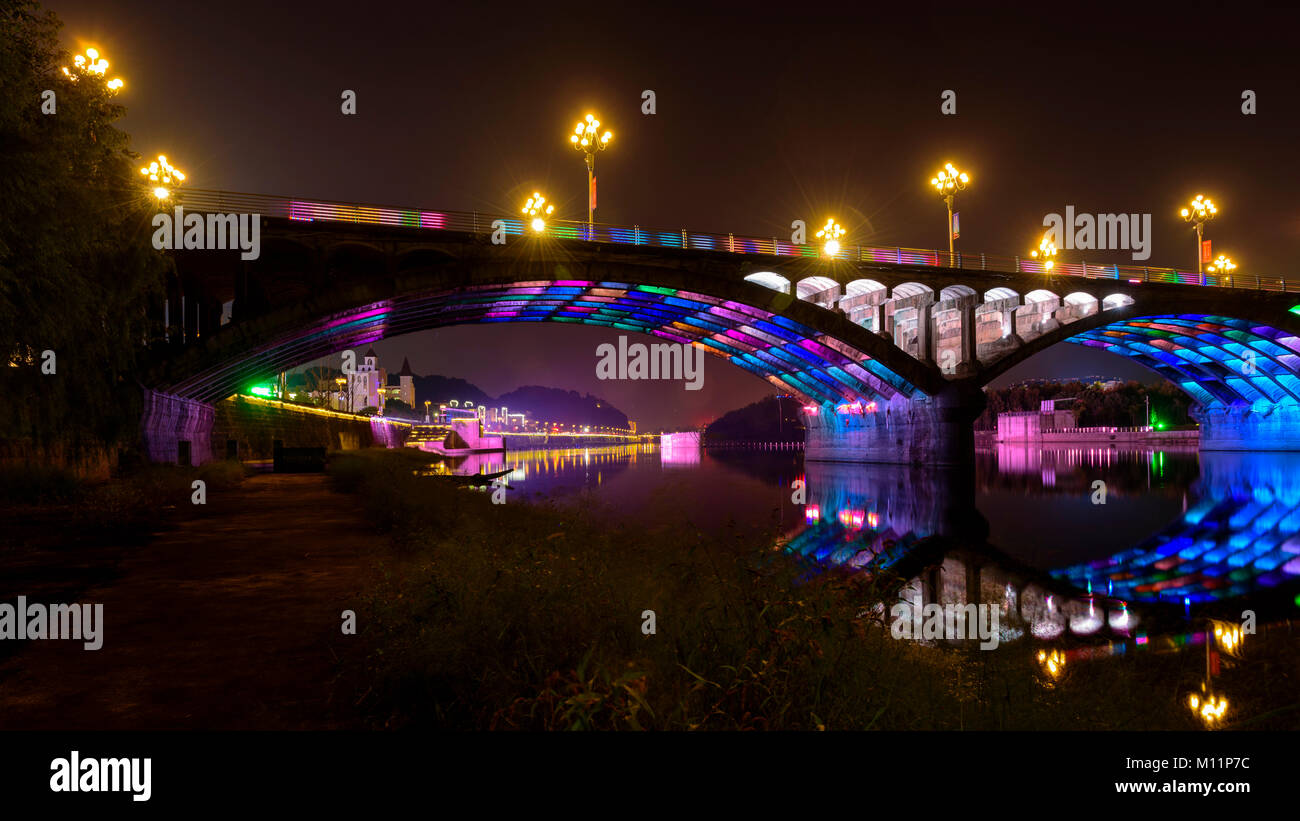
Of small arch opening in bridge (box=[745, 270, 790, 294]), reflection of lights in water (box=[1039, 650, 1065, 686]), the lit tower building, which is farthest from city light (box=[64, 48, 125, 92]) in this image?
the lit tower building

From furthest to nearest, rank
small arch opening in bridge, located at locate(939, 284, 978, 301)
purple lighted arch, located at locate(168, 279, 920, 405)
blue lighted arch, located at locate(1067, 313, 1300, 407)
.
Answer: blue lighted arch, located at locate(1067, 313, 1300, 407) < small arch opening in bridge, located at locate(939, 284, 978, 301) < purple lighted arch, located at locate(168, 279, 920, 405)

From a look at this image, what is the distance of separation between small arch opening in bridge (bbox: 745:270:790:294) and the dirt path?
1515 inches

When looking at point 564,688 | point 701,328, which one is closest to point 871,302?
point 701,328

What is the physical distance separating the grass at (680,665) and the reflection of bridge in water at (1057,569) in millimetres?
1929

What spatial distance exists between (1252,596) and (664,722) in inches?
549

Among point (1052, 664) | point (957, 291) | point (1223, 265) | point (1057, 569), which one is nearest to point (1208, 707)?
point (1052, 664)

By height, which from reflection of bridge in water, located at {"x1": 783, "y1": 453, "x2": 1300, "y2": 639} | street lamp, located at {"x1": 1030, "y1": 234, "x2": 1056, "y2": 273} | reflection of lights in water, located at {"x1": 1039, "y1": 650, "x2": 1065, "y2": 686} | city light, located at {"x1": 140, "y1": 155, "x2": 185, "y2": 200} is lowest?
reflection of bridge in water, located at {"x1": 783, "y1": 453, "x2": 1300, "y2": 639}

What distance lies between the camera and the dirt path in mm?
4289

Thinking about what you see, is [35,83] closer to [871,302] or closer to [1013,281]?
[871,302]

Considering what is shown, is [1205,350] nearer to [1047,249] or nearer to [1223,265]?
[1223,265]

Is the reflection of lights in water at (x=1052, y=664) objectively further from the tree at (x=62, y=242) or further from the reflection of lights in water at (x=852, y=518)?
the tree at (x=62, y=242)

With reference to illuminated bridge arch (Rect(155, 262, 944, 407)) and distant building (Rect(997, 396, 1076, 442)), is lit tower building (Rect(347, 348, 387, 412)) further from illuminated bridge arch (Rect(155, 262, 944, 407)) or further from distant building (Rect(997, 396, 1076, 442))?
distant building (Rect(997, 396, 1076, 442))

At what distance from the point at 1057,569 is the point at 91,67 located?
90.7 feet

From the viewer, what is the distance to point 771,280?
157 feet
